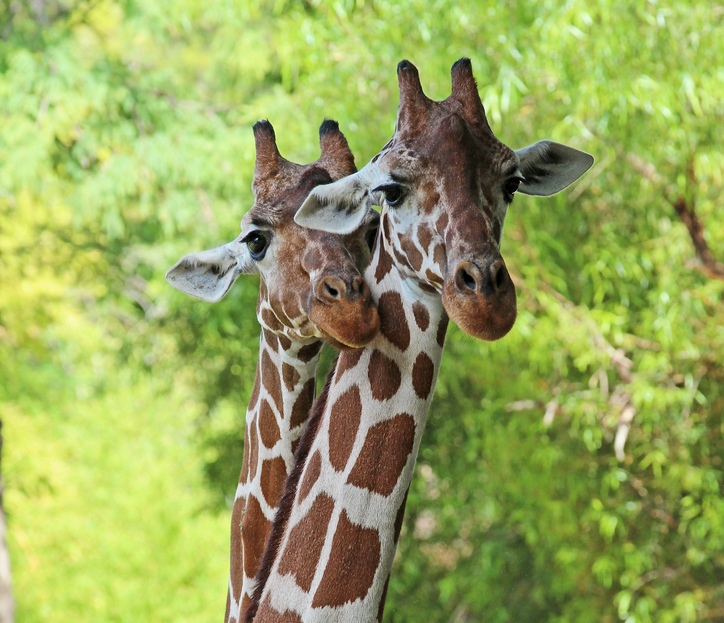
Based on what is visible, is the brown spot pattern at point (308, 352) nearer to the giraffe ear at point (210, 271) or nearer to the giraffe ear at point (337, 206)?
the giraffe ear at point (210, 271)

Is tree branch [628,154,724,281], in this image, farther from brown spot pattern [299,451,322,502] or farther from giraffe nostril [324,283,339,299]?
brown spot pattern [299,451,322,502]

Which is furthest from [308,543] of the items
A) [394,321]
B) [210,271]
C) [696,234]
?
[696,234]

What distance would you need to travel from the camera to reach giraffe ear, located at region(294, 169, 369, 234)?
2.38m

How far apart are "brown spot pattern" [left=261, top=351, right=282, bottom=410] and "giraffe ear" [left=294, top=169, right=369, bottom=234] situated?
759mm

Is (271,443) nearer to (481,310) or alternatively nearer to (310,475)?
(310,475)

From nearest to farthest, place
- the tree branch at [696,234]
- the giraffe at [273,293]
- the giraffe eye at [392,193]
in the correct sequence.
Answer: the giraffe eye at [392,193], the giraffe at [273,293], the tree branch at [696,234]

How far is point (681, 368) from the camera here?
6434mm

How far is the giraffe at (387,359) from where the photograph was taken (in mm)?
2209

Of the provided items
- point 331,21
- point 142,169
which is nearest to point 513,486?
point 331,21

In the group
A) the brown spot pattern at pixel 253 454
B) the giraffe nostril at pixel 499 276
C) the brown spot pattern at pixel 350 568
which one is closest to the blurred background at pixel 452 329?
the brown spot pattern at pixel 253 454

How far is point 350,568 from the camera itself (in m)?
2.23

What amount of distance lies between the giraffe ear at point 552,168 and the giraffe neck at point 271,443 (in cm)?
76

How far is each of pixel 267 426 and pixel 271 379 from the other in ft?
0.45

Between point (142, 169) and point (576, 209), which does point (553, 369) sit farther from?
point (142, 169)
